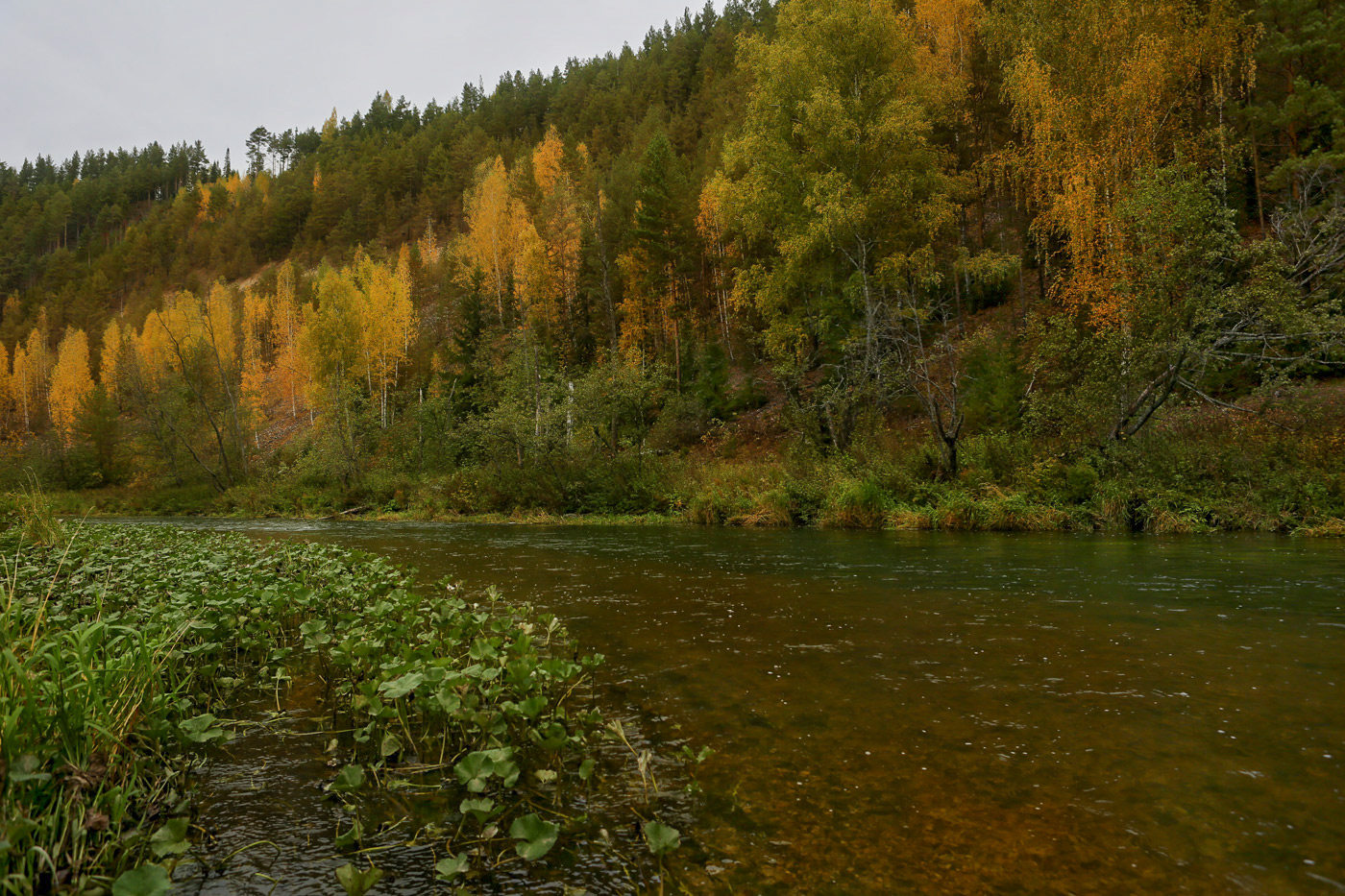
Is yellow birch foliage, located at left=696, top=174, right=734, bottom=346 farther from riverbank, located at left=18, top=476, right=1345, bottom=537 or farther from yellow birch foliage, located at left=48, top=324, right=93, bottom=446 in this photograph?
yellow birch foliage, located at left=48, top=324, right=93, bottom=446

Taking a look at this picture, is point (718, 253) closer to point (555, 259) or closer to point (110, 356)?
point (555, 259)

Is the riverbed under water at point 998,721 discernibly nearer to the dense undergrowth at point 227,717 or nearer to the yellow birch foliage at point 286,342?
the dense undergrowth at point 227,717

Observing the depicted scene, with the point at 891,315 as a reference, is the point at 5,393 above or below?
above

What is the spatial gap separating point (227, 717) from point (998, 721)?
4296 millimetres

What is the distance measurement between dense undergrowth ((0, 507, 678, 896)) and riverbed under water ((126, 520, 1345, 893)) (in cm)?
50

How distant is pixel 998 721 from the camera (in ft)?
11.8

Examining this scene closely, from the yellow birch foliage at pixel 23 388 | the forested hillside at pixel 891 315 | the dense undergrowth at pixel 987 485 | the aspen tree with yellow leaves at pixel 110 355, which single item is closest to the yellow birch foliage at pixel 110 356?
the aspen tree with yellow leaves at pixel 110 355

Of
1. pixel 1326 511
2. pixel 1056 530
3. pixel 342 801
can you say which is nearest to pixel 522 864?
pixel 342 801

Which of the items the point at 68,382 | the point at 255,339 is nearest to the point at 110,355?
the point at 68,382

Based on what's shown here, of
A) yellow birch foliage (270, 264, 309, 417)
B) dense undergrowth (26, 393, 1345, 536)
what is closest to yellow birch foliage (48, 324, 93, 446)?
yellow birch foliage (270, 264, 309, 417)

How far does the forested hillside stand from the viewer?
14.7 meters

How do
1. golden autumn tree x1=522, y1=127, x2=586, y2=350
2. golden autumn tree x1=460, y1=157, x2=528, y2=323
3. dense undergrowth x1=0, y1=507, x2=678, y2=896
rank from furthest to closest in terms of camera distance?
1. golden autumn tree x1=460, y1=157, x2=528, y2=323
2. golden autumn tree x1=522, y1=127, x2=586, y2=350
3. dense undergrowth x1=0, y1=507, x2=678, y2=896

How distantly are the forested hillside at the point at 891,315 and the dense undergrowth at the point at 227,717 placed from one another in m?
13.1

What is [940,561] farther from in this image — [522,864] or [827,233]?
[827,233]
